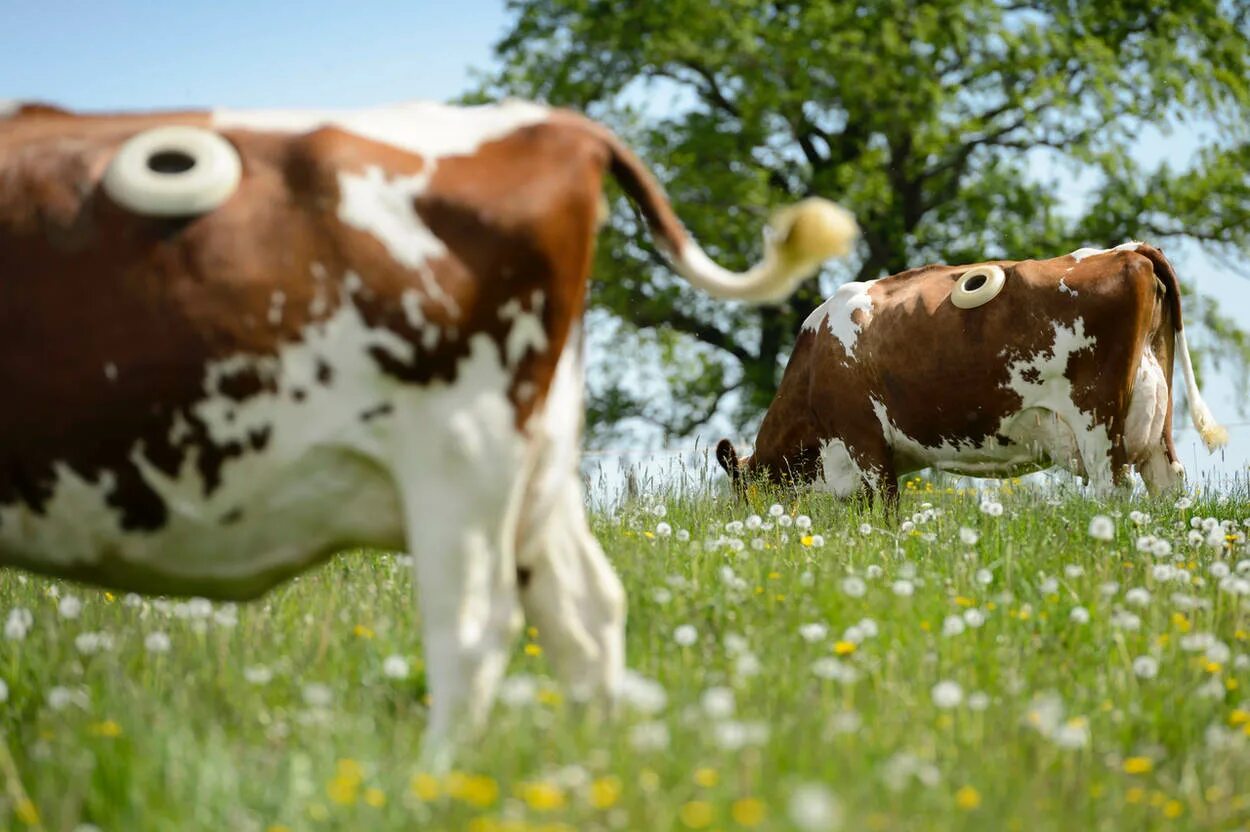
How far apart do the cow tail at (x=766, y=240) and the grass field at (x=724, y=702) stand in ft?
3.29

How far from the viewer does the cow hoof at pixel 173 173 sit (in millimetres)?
3246

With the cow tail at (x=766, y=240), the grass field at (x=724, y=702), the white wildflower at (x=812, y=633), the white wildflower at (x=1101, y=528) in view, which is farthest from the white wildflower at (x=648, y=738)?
the white wildflower at (x=1101, y=528)

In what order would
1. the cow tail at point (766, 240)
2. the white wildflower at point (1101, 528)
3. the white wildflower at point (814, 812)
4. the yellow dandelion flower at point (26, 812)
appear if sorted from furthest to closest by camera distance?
1. the white wildflower at point (1101, 528)
2. the cow tail at point (766, 240)
3. the yellow dandelion flower at point (26, 812)
4. the white wildflower at point (814, 812)

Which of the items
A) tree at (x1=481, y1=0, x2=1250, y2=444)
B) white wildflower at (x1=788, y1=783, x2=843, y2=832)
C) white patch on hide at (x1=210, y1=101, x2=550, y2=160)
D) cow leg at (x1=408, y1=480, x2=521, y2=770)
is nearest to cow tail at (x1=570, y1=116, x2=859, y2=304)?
white patch on hide at (x1=210, y1=101, x2=550, y2=160)

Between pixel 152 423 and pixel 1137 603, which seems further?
pixel 1137 603

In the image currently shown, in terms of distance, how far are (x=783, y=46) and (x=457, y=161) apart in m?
16.7

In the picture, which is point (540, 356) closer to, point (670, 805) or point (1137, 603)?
point (670, 805)

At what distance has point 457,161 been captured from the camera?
338cm

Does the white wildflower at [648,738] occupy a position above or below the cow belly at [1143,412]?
above

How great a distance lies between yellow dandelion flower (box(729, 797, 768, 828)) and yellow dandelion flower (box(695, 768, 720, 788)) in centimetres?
13

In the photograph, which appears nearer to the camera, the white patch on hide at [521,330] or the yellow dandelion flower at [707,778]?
the yellow dandelion flower at [707,778]

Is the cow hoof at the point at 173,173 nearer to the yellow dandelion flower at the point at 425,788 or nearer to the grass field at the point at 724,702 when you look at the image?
the grass field at the point at 724,702

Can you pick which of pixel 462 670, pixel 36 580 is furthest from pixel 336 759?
pixel 36 580

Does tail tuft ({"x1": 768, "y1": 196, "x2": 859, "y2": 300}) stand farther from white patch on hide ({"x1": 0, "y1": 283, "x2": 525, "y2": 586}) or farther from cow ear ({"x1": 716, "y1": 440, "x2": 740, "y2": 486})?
cow ear ({"x1": 716, "y1": 440, "x2": 740, "y2": 486})
